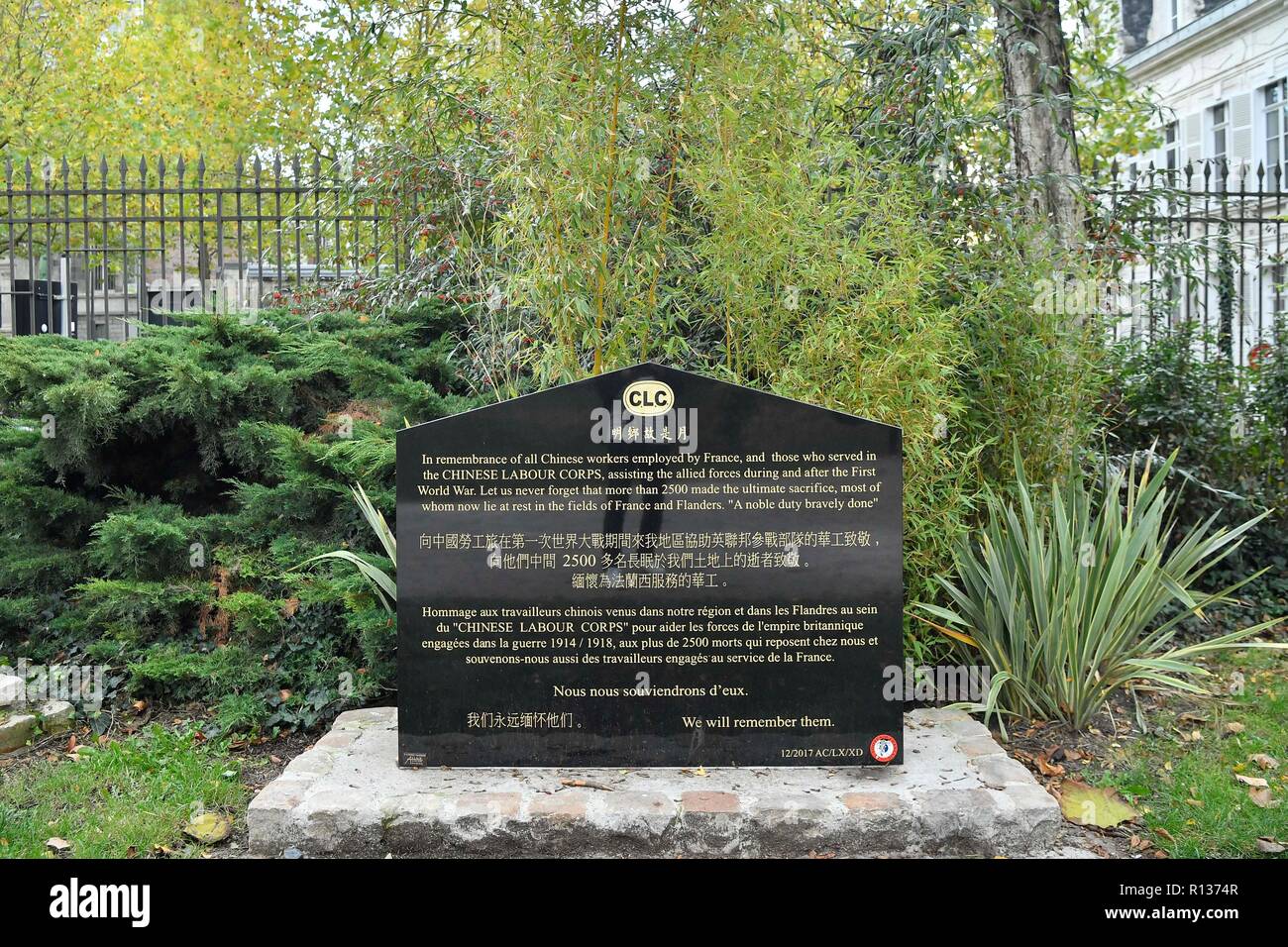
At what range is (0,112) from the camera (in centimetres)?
1363

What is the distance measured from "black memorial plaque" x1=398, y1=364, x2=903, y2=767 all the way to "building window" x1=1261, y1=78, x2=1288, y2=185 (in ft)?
63.1

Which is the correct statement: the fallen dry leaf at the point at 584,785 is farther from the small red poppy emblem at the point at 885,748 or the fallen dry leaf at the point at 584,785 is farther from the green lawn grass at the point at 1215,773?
the green lawn grass at the point at 1215,773

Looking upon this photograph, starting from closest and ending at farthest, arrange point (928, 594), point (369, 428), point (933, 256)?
point (933, 256), point (928, 594), point (369, 428)

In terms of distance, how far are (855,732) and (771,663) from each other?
38 cm

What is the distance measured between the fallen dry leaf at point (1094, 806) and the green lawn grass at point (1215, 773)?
0.07 metres

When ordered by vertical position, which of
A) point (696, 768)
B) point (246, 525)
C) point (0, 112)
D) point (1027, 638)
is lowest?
point (696, 768)

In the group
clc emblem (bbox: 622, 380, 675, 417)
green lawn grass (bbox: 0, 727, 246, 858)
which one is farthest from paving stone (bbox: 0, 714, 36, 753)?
clc emblem (bbox: 622, 380, 675, 417)

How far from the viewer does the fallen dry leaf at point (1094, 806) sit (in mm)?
3754

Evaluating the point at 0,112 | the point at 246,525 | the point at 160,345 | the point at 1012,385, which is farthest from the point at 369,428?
the point at 0,112

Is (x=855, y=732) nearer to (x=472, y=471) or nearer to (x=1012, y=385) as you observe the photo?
(x=472, y=471)

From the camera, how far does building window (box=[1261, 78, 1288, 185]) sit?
19.0 meters

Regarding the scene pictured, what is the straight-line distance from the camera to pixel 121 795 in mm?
3875

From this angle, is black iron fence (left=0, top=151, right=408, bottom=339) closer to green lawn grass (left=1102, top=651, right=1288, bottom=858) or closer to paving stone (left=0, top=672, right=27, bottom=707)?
paving stone (left=0, top=672, right=27, bottom=707)

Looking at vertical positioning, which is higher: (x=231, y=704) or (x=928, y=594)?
(x=928, y=594)
